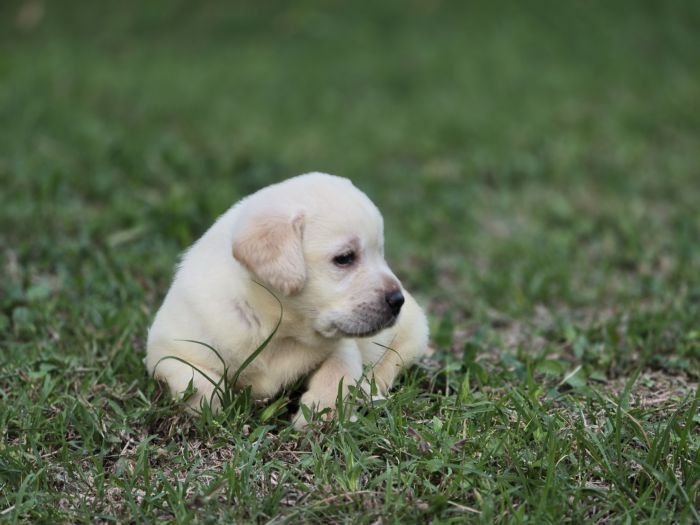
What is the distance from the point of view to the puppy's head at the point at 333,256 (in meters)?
3.52

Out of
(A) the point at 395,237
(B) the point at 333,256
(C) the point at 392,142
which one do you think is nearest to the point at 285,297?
(B) the point at 333,256

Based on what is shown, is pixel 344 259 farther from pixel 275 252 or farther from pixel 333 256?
pixel 275 252

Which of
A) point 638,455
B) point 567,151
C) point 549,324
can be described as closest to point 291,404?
point 638,455

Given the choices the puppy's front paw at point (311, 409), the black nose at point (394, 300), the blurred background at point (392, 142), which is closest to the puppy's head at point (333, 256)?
the black nose at point (394, 300)

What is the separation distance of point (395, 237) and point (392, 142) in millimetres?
2671

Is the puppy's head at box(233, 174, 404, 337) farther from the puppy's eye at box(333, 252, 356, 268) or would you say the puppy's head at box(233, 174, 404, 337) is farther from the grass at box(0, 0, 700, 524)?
the grass at box(0, 0, 700, 524)

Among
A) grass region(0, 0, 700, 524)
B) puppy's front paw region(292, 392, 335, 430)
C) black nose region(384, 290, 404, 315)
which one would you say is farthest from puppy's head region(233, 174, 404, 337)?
grass region(0, 0, 700, 524)

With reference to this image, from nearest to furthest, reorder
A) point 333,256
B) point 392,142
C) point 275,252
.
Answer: point 275,252, point 333,256, point 392,142

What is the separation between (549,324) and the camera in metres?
5.41

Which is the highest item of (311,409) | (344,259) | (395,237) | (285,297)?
(344,259)

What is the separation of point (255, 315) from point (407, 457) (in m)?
0.78

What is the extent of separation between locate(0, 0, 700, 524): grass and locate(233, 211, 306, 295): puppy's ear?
1.93ft

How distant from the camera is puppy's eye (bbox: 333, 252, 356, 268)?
356 centimetres

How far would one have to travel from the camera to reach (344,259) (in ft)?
11.7
